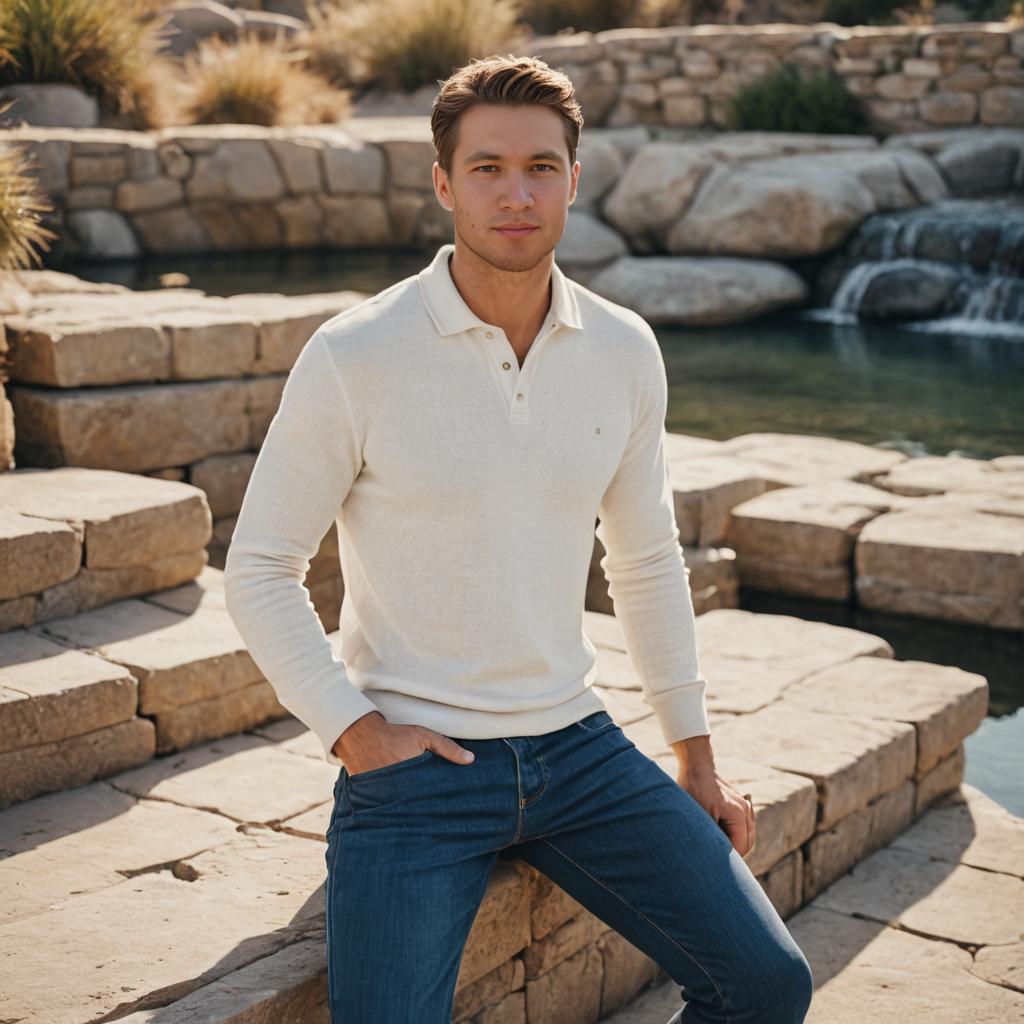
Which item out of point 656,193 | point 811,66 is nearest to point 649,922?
point 656,193

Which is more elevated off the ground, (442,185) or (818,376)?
(442,185)

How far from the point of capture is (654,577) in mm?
2580

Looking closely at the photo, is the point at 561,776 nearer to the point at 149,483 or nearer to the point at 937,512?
the point at 149,483

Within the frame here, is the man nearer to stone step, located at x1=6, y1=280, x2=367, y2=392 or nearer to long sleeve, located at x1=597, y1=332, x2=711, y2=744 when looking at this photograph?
long sleeve, located at x1=597, y1=332, x2=711, y2=744

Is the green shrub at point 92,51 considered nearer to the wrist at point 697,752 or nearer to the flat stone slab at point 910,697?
the flat stone slab at point 910,697

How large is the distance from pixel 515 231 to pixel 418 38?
533 inches

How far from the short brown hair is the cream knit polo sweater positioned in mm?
244

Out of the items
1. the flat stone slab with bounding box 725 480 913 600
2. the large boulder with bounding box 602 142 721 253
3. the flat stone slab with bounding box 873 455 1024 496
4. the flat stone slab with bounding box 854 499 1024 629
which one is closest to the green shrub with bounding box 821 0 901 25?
the large boulder with bounding box 602 142 721 253

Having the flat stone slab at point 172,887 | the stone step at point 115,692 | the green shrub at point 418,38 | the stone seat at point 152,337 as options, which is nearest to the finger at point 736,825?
the flat stone slab at point 172,887

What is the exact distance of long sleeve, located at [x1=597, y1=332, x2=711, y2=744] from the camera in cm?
255

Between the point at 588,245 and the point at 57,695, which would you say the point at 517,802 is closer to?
the point at 57,695

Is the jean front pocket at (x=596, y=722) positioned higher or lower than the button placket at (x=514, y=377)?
lower

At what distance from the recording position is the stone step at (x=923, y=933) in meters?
2.90

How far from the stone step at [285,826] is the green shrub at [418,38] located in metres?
11.9
